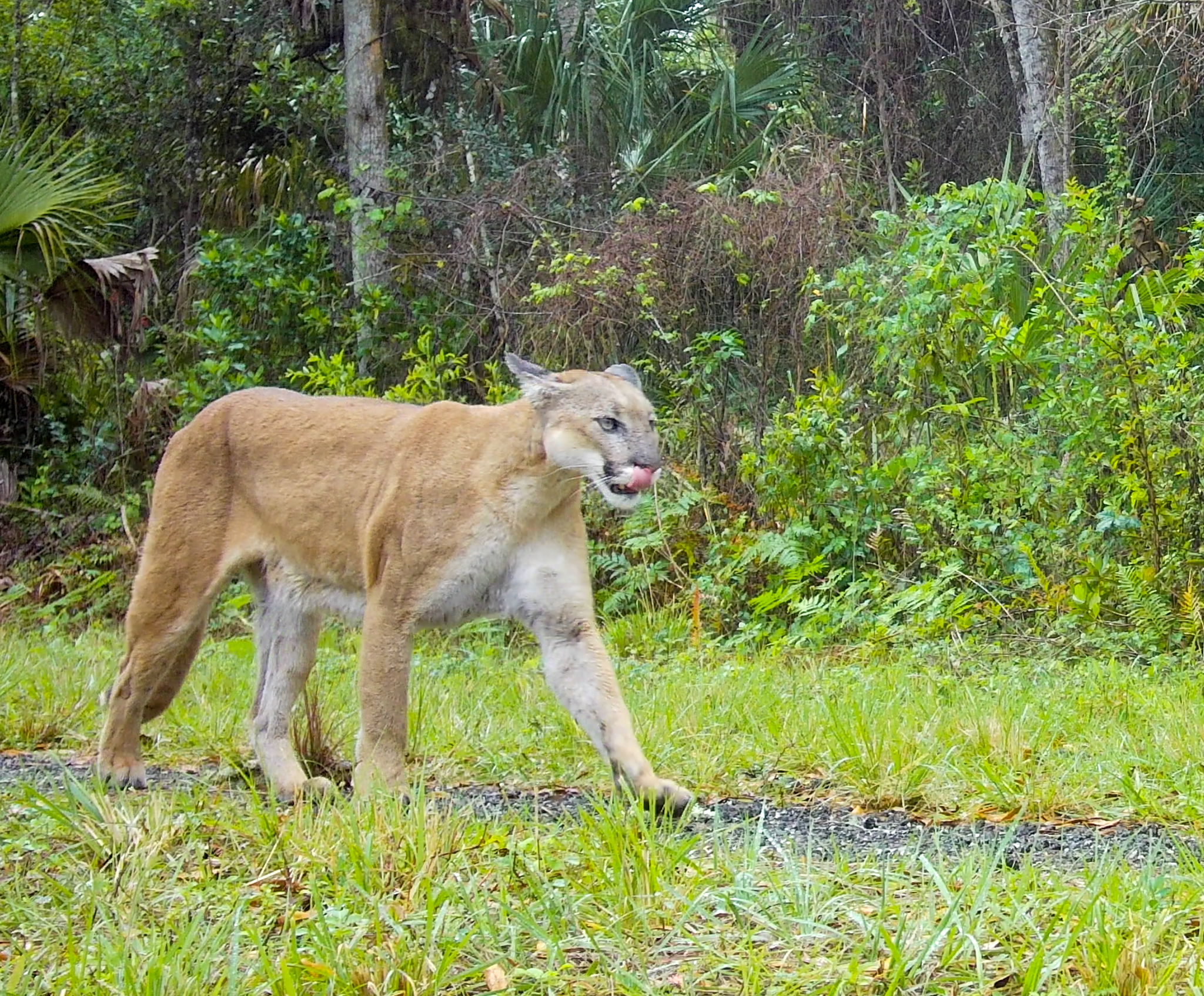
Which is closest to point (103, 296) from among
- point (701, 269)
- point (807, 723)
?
point (701, 269)

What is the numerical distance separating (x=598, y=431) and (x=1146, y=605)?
4.06 metres

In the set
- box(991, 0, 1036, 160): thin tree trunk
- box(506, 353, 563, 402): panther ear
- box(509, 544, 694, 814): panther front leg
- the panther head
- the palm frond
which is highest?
box(991, 0, 1036, 160): thin tree trunk

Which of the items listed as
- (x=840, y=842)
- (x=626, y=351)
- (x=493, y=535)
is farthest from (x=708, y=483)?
(x=840, y=842)

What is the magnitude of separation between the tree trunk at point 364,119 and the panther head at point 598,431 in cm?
891

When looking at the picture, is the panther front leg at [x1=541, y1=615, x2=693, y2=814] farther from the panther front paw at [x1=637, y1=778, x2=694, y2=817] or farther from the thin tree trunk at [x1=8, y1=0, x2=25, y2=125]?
the thin tree trunk at [x1=8, y1=0, x2=25, y2=125]

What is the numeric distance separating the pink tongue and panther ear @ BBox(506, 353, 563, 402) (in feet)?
1.41

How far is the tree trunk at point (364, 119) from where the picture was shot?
1418cm

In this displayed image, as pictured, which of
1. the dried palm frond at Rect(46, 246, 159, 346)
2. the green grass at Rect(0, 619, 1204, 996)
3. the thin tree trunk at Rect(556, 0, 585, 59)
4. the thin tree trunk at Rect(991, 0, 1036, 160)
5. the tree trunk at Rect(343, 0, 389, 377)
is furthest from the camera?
the thin tree trunk at Rect(556, 0, 585, 59)

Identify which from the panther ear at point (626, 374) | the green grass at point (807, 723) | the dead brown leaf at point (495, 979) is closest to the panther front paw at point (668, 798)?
the green grass at point (807, 723)

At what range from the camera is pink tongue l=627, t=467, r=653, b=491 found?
5359mm

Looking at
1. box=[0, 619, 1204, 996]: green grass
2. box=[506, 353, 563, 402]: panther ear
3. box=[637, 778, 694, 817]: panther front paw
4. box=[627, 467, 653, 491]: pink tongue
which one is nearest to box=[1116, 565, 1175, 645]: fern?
box=[0, 619, 1204, 996]: green grass

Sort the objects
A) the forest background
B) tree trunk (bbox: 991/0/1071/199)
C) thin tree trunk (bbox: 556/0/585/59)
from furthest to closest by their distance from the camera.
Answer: thin tree trunk (bbox: 556/0/585/59)
tree trunk (bbox: 991/0/1071/199)
the forest background

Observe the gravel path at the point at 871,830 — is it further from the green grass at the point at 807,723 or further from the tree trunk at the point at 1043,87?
the tree trunk at the point at 1043,87

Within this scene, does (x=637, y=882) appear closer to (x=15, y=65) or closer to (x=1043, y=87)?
(x=1043, y=87)
